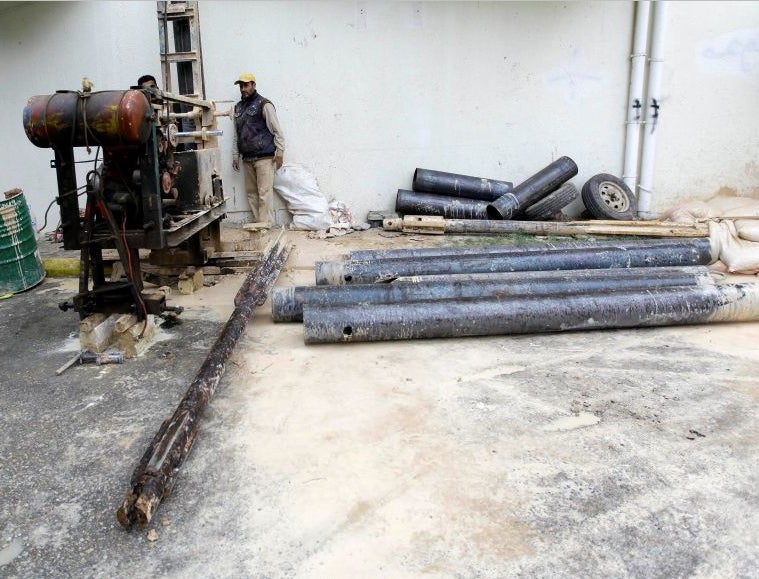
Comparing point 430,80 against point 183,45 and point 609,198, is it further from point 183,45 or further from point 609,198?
point 183,45

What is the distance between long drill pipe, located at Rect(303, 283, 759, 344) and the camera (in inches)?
155

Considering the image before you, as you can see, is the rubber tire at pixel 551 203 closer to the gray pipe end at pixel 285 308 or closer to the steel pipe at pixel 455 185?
the steel pipe at pixel 455 185

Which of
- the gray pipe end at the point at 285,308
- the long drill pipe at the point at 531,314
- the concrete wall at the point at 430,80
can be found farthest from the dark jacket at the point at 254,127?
the long drill pipe at the point at 531,314

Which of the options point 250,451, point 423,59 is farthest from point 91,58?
point 250,451

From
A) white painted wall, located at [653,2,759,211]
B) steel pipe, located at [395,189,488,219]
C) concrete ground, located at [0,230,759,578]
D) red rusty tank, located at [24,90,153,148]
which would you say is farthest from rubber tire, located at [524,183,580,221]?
red rusty tank, located at [24,90,153,148]

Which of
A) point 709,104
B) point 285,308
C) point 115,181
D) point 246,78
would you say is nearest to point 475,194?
point 246,78

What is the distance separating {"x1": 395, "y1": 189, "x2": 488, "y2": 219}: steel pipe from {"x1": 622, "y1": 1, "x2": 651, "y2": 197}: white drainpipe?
78.5 inches

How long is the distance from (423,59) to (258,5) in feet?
6.77

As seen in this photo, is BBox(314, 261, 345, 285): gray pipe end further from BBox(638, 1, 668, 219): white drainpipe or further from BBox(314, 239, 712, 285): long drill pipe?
BBox(638, 1, 668, 219): white drainpipe

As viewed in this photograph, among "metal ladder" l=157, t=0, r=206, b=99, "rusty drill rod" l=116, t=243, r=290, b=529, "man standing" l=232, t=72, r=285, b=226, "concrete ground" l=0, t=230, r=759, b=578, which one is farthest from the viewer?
"man standing" l=232, t=72, r=285, b=226

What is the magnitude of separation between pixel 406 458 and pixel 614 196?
20.4 ft

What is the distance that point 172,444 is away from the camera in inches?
103

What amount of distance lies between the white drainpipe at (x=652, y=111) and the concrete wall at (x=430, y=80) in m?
0.14

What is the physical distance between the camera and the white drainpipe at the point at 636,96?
25.0 ft
